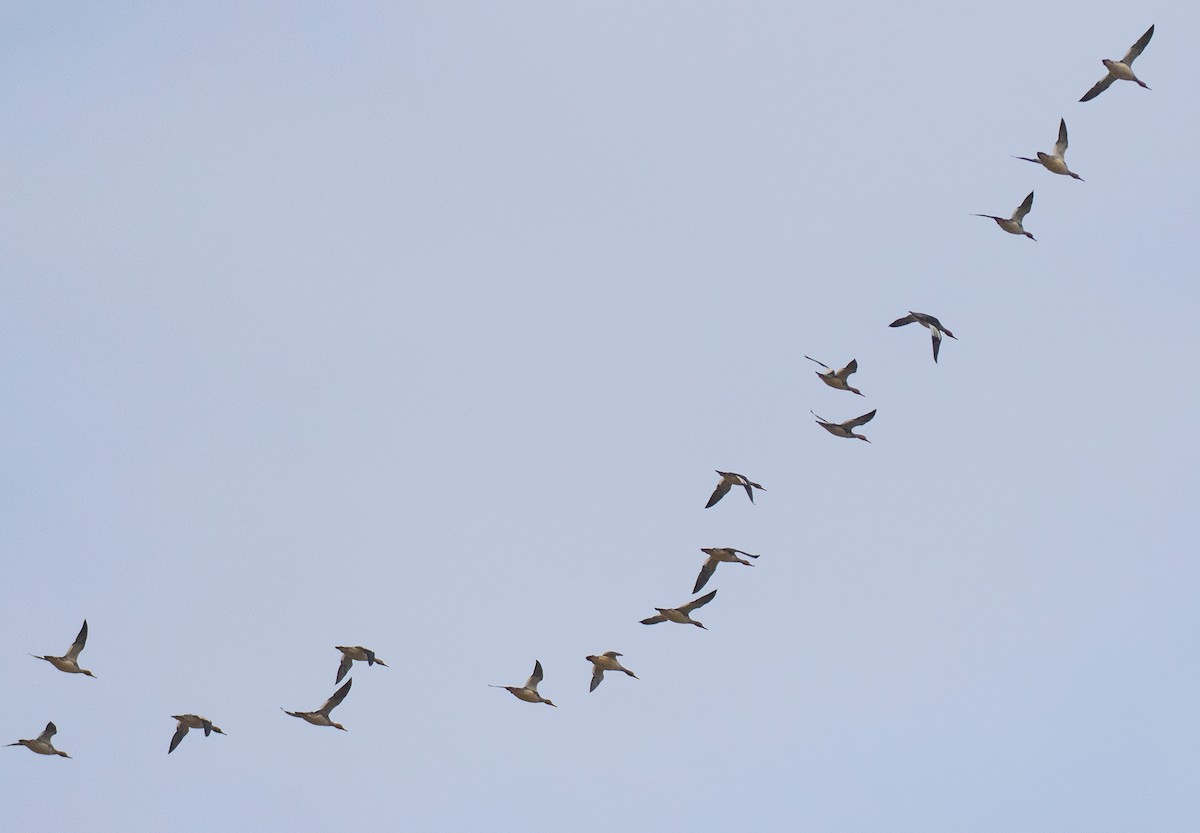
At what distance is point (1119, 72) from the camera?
49719 mm

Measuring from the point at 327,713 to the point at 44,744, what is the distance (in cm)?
773

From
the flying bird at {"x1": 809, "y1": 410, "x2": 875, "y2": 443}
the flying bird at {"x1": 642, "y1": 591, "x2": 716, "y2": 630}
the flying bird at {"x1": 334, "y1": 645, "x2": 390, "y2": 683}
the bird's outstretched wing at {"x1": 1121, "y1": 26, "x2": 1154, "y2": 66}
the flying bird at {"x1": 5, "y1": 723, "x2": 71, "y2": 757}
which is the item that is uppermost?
the bird's outstretched wing at {"x1": 1121, "y1": 26, "x2": 1154, "y2": 66}

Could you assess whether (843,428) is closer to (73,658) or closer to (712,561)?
(712,561)

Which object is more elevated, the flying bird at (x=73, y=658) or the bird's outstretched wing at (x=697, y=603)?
the bird's outstretched wing at (x=697, y=603)

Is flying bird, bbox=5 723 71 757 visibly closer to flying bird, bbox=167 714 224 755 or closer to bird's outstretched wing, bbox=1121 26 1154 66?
flying bird, bbox=167 714 224 755

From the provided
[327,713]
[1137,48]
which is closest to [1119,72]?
[1137,48]

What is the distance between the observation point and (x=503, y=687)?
47625mm

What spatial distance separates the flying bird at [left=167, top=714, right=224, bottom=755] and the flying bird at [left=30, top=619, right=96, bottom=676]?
303 cm

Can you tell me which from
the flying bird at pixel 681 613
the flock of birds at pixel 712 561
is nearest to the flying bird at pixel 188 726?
the flock of birds at pixel 712 561

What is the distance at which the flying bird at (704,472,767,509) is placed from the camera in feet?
163

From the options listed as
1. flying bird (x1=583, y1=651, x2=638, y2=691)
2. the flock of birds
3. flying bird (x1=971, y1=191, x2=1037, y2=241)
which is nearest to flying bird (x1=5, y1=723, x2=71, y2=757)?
the flock of birds

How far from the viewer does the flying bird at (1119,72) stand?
163 feet

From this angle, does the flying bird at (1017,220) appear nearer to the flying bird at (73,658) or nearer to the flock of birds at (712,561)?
the flock of birds at (712,561)

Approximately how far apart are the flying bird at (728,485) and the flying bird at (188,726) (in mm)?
14880
